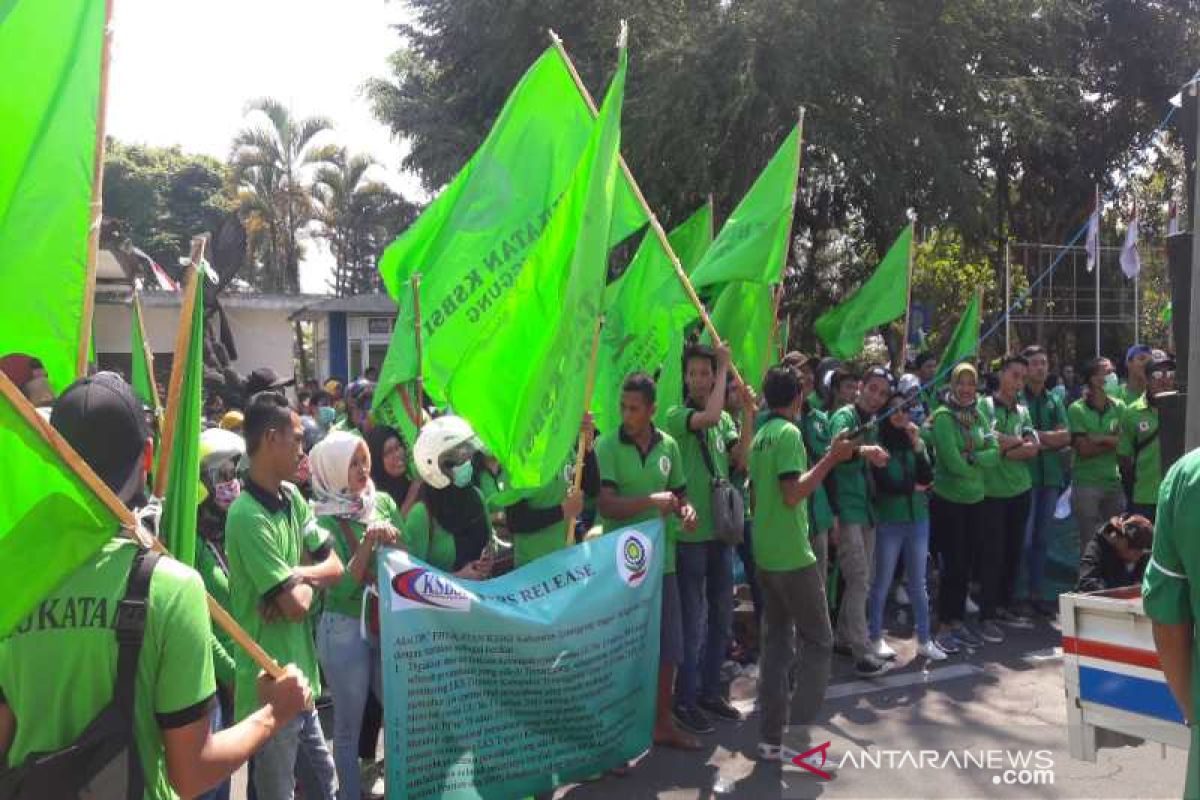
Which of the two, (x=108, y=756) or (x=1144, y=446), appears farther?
(x=1144, y=446)

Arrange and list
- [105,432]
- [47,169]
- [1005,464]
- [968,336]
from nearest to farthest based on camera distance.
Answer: [105,432] → [47,169] → [1005,464] → [968,336]

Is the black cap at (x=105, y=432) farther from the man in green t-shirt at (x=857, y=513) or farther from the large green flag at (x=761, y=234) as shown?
the man in green t-shirt at (x=857, y=513)

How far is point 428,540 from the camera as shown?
15.2 feet

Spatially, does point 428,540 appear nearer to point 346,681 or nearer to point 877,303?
point 346,681

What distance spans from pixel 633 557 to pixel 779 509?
2.56 feet

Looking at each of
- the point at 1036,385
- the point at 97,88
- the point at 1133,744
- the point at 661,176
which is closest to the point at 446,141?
the point at 661,176

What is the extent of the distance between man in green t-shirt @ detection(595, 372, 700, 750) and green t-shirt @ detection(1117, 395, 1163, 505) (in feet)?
13.7

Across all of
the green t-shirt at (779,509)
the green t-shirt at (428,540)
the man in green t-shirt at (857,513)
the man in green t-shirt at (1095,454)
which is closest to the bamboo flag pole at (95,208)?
the green t-shirt at (428,540)

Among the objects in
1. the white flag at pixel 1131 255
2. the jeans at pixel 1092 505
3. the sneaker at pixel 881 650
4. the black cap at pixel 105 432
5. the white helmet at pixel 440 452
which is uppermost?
the white flag at pixel 1131 255

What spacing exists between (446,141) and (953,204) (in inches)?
332

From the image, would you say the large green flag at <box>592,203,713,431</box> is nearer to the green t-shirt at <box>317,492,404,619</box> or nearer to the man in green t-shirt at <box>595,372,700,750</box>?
the man in green t-shirt at <box>595,372,700,750</box>

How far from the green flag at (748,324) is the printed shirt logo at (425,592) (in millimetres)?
3316

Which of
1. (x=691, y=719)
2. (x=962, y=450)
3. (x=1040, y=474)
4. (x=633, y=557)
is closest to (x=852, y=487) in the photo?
(x=962, y=450)

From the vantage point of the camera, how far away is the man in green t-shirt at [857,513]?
6797 millimetres
